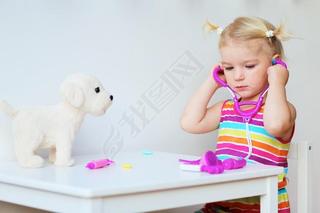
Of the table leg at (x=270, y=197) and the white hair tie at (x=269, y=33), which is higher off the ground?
the white hair tie at (x=269, y=33)

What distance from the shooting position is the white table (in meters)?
0.83

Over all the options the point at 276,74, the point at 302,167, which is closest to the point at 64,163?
the point at 276,74

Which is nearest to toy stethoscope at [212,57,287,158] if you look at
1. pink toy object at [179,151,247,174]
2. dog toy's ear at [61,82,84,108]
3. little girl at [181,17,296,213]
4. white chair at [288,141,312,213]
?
little girl at [181,17,296,213]

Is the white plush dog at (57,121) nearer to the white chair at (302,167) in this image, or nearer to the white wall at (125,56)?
the white wall at (125,56)

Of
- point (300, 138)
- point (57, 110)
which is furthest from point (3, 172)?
point (300, 138)

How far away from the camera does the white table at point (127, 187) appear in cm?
83

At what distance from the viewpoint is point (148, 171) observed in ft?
3.31

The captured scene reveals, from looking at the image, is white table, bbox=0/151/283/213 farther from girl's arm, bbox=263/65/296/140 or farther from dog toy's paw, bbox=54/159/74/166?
girl's arm, bbox=263/65/296/140

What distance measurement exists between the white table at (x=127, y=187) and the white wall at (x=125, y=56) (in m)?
0.23

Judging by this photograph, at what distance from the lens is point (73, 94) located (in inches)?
42.0

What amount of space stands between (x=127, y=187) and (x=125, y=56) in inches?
24.3

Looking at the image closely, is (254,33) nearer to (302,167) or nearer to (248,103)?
(248,103)

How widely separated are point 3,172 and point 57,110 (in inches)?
6.3

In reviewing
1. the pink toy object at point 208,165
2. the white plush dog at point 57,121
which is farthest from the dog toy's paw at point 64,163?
the pink toy object at point 208,165
